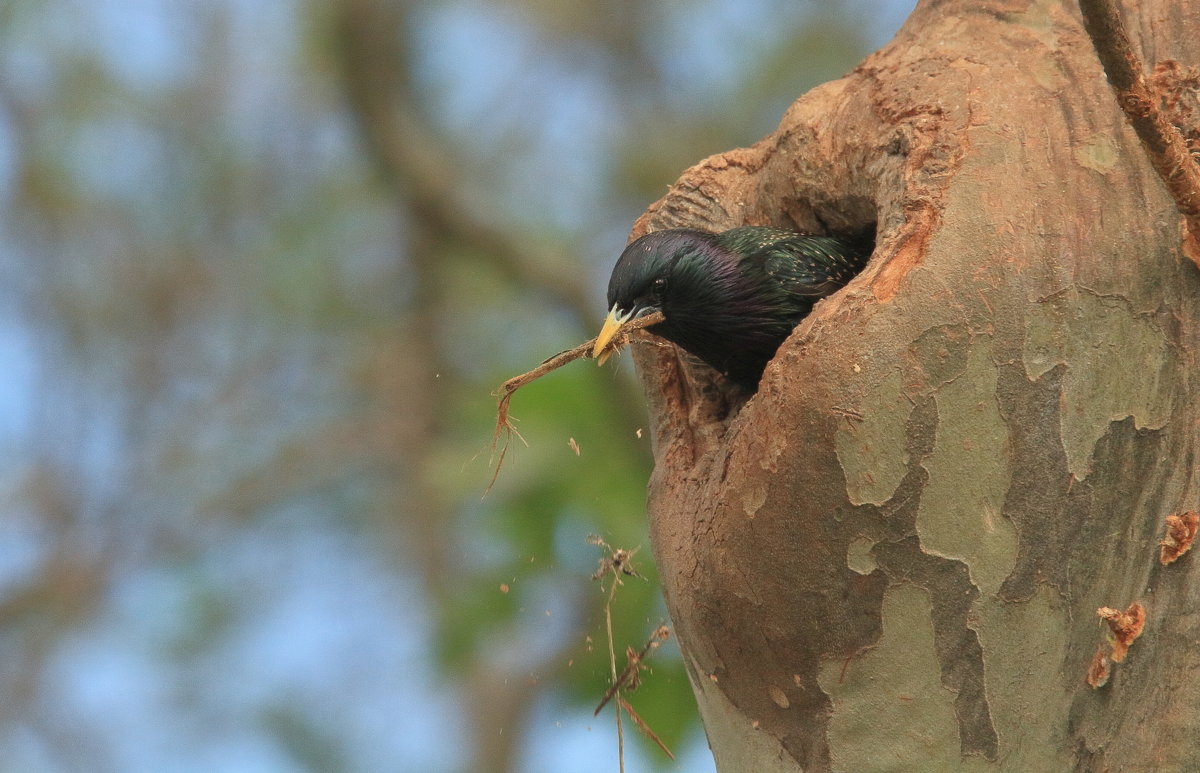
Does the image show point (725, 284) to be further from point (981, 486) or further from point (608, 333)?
point (981, 486)

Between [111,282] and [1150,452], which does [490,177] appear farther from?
[1150,452]

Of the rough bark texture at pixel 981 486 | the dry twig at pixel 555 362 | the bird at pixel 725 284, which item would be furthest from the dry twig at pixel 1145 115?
the dry twig at pixel 555 362

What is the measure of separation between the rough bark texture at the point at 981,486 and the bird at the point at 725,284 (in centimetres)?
73

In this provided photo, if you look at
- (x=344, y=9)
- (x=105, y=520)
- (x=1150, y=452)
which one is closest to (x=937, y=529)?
(x=1150, y=452)

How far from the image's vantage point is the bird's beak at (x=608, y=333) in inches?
118

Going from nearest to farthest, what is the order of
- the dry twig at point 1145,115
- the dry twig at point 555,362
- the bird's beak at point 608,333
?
the dry twig at point 1145,115 → the dry twig at point 555,362 → the bird's beak at point 608,333

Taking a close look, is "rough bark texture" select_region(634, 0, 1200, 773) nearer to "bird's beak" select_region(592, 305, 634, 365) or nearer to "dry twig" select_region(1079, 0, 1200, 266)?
"dry twig" select_region(1079, 0, 1200, 266)

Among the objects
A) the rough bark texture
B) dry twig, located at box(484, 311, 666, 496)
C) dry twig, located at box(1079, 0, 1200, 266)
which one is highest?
dry twig, located at box(484, 311, 666, 496)

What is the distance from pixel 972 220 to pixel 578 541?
2.32m

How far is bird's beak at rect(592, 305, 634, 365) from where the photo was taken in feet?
9.84

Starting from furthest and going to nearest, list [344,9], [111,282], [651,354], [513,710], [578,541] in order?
[111,282] → [513,710] → [344,9] → [578,541] → [651,354]

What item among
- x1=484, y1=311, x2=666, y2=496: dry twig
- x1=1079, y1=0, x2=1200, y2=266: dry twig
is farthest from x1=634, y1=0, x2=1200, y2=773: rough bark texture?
x1=484, y1=311, x2=666, y2=496: dry twig

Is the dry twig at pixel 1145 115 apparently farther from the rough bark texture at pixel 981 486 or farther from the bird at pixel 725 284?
the bird at pixel 725 284

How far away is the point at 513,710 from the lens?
6.54 meters
